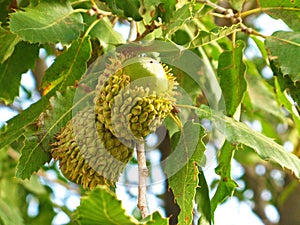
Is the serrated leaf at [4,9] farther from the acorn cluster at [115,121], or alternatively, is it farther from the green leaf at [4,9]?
the acorn cluster at [115,121]

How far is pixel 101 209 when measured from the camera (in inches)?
32.7

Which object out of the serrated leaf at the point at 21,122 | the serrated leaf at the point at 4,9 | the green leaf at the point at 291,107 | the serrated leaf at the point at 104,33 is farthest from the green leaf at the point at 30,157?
the green leaf at the point at 291,107

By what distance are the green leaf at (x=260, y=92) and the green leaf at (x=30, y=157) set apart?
962mm

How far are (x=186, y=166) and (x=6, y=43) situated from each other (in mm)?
540

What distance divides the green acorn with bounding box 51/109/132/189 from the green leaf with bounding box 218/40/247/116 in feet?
1.33

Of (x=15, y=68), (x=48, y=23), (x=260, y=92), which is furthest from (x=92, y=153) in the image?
(x=260, y=92)

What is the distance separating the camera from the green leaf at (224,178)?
4.52 ft

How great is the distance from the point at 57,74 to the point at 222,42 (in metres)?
0.71

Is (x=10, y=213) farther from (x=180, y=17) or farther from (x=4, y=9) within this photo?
(x=180, y=17)

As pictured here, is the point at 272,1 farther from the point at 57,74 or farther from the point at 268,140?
the point at 57,74

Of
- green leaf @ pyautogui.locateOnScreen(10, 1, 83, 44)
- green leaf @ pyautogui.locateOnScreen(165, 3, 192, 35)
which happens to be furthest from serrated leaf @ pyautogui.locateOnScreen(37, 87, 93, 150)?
green leaf @ pyautogui.locateOnScreen(165, 3, 192, 35)

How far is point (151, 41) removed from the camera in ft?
4.45

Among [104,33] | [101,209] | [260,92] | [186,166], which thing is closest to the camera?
[101,209]

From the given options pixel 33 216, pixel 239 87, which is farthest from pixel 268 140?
pixel 33 216
